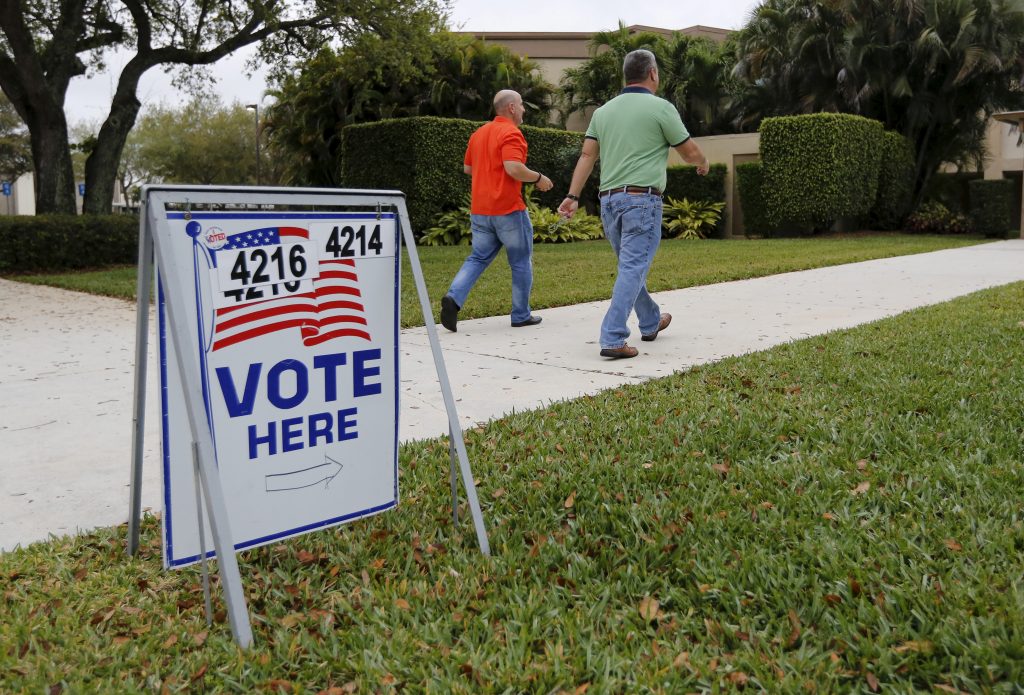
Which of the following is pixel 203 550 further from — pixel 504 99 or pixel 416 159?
pixel 416 159

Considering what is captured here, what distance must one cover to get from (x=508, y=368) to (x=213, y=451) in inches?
135

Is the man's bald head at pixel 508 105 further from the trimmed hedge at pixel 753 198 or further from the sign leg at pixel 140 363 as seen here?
the trimmed hedge at pixel 753 198

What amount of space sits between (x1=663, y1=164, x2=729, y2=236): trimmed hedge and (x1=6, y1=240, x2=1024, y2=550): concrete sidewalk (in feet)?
40.4

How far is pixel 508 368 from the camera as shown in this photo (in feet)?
18.8

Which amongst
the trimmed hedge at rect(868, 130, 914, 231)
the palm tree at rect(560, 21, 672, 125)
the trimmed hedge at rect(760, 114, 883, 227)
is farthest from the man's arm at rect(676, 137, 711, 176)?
the palm tree at rect(560, 21, 672, 125)

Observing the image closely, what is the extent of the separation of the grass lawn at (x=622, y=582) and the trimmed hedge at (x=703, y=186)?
1957 cm

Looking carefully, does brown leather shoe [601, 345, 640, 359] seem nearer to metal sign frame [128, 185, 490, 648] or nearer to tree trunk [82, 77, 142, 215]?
metal sign frame [128, 185, 490, 648]

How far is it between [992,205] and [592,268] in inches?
480

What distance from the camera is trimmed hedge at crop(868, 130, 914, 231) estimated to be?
21.8 m

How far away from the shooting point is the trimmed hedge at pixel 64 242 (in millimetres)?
14453

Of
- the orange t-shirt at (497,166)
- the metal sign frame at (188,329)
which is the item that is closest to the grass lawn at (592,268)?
the orange t-shirt at (497,166)

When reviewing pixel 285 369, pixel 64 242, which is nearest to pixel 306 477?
pixel 285 369

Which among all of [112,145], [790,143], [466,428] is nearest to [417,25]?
[112,145]

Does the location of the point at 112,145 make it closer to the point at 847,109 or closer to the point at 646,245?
the point at 646,245
